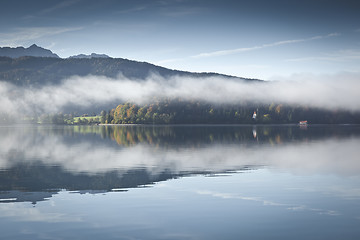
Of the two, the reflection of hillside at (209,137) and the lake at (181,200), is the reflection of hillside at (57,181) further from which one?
the reflection of hillside at (209,137)

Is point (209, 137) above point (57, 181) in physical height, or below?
below

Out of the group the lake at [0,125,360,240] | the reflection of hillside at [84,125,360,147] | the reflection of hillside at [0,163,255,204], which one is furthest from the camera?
the reflection of hillside at [84,125,360,147]

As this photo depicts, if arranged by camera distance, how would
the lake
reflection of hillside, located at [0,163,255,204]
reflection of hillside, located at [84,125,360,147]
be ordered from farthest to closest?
reflection of hillside, located at [84,125,360,147], reflection of hillside, located at [0,163,255,204], the lake

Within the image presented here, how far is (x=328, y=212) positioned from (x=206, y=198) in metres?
7.37

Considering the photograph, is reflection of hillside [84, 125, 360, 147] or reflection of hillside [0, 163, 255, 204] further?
reflection of hillside [84, 125, 360, 147]

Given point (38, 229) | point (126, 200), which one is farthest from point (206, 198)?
point (38, 229)

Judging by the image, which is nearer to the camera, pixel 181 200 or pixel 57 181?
pixel 181 200

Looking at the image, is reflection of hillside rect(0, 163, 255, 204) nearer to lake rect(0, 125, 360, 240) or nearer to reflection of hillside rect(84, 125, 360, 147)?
lake rect(0, 125, 360, 240)

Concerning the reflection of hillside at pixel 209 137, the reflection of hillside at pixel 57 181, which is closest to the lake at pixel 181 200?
Result: the reflection of hillside at pixel 57 181

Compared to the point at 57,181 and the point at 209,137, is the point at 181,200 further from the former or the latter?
the point at 209,137

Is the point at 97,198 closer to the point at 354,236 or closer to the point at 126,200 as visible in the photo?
the point at 126,200

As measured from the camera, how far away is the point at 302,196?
24.5 metres

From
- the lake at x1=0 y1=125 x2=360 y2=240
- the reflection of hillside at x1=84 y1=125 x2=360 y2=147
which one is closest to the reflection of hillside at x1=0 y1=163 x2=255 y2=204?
the lake at x1=0 y1=125 x2=360 y2=240

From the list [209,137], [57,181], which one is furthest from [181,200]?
[209,137]
